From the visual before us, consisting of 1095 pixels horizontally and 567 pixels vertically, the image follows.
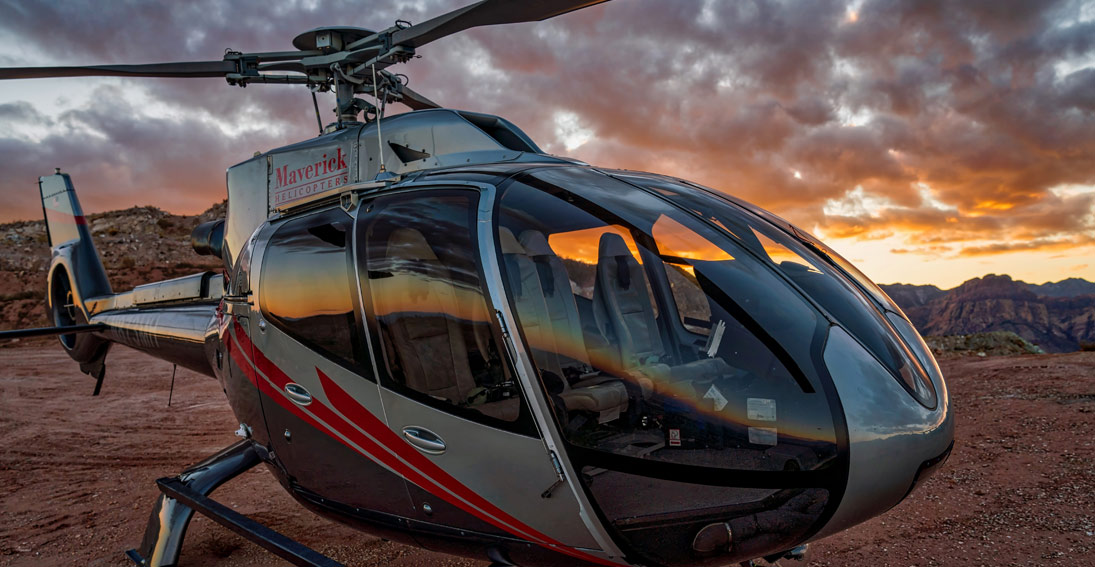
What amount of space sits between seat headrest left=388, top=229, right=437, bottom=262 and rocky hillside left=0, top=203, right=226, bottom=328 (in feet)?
104

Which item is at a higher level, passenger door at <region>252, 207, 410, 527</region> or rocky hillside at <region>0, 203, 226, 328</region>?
rocky hillside at <region>0, 203, 226, 328</region>

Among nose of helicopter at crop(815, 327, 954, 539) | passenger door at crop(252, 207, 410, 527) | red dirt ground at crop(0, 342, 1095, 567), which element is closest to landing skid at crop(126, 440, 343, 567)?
red dirt ground at crop(0, 342, 1095, 567)

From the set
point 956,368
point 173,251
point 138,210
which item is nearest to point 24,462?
point 956,368

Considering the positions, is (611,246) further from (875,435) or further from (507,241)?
(875,435)

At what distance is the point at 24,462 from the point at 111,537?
13.3 ft

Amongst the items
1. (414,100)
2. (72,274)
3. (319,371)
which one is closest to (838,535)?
(319,371)

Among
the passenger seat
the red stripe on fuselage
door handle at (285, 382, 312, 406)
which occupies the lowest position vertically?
the red stripe on fuselage

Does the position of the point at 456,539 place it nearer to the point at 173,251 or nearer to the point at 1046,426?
the point at 1046,426

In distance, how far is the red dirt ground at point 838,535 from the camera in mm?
4984

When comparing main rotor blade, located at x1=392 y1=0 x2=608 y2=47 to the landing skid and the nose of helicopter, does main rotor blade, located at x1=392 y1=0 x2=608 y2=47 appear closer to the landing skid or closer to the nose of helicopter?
the nose of helicopter

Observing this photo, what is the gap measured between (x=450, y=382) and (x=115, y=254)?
4286 centimetres

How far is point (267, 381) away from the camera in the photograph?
3797 millimetres

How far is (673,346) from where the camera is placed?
124 inches

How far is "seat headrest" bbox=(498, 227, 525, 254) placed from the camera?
272 cm
